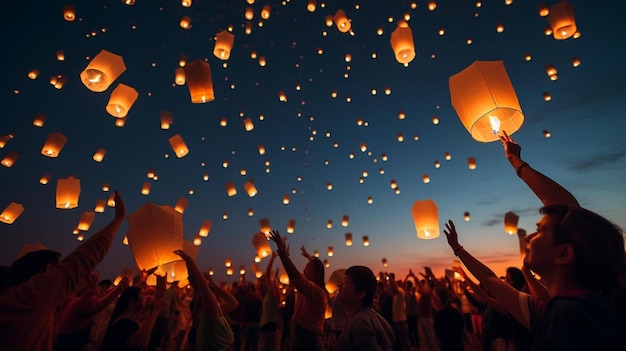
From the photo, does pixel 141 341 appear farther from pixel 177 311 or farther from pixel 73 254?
pixel 177 311

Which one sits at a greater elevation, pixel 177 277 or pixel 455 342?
pixel 177 277

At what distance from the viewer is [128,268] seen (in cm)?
1016

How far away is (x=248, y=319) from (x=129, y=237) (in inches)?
173

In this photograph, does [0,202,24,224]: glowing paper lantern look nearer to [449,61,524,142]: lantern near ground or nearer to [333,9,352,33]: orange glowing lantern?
[333,9,352,33]: orange glowing lantern

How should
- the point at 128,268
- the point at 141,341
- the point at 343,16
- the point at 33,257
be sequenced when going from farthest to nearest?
1. the point at 128,268
2. the point at 343,16
3. the point at 141,341
4. the point at 33,257

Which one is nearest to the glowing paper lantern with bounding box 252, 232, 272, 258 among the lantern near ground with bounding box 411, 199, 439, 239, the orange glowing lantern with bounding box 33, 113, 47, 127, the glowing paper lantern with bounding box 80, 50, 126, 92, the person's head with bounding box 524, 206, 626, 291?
the lantern near ground with bounding box 411, 199, 439, 239

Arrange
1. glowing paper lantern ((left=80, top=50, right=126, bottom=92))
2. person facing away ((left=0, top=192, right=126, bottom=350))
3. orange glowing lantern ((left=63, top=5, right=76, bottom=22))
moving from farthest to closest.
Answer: orange glowing lantern ((left=63, top=5, right=76, bottom=22))
glowing paper lantern ((left=80, top=50, right=126, bottom=92))
person facing away ((left=0, top=192, right=126, bottom=350))

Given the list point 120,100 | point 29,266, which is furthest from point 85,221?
point 29,266

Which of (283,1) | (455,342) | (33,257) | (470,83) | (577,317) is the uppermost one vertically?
(283,1)

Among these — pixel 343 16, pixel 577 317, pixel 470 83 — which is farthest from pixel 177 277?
pixel 343 16

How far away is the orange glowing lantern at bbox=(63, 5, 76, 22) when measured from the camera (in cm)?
615

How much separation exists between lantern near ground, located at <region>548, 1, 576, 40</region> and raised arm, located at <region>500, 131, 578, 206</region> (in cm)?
487

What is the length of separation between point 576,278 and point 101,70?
4986mm

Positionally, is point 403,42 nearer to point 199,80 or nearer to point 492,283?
point 199,80
